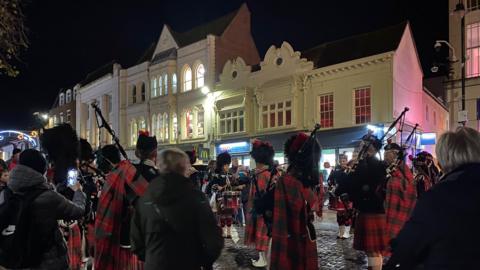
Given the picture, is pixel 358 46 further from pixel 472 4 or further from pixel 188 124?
pixel 188 124

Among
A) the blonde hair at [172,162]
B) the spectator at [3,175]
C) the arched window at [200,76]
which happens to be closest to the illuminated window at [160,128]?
the arched window at [200,76]

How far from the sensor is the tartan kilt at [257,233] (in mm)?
7477

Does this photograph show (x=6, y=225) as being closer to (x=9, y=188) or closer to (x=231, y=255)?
(x=9, y=188)

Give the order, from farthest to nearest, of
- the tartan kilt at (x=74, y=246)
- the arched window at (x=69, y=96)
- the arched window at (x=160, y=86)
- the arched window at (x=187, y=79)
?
the arched window at (x=69, y=96)
the arched window at (x=160, y=86)
the arched window at (x=187, y=79)
the tartan kilt at (x=74, y=246)

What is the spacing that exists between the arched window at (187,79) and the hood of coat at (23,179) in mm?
26545

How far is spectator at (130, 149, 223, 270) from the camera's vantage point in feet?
10.9

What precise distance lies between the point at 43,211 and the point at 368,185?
14.3 ft

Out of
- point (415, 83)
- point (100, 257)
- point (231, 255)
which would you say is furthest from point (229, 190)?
point (415, 83)

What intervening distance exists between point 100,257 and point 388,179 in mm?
4276

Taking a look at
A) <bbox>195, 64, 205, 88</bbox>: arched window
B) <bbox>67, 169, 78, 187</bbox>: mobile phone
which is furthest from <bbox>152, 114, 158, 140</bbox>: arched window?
<bbox>67, 169, 78, 187</bbox>: mobile phone

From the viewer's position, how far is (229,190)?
11.1m

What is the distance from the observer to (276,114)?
976 inches

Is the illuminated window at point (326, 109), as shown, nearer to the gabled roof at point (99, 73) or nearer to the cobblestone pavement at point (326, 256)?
the cobblestone pavement at point (326, 256)

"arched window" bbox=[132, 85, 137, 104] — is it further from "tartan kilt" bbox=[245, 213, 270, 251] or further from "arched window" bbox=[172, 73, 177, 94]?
"tartan kilt" bbox=[245, 213, 270, 251]
